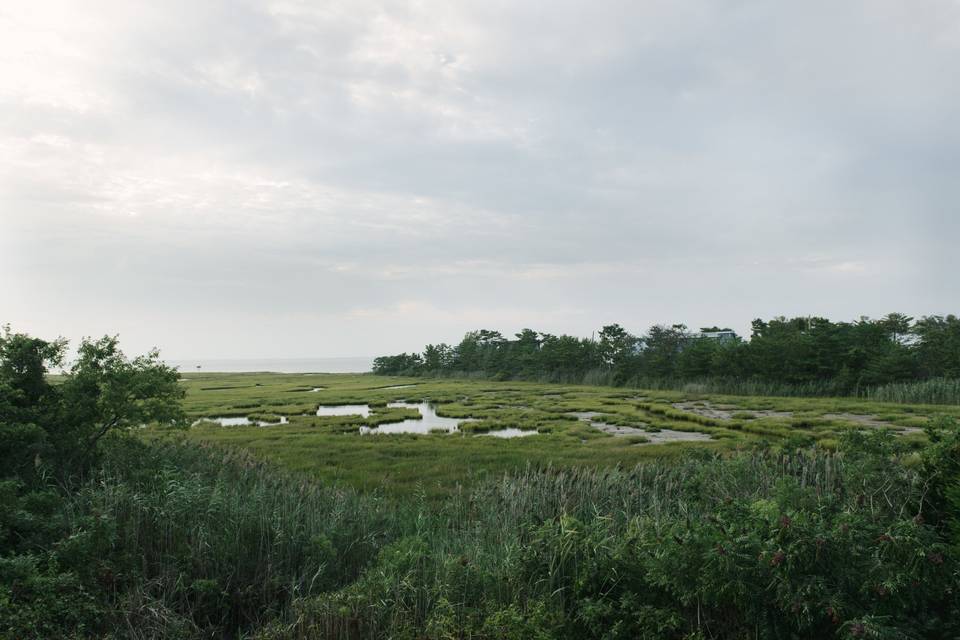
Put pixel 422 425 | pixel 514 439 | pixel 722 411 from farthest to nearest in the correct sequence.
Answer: pixel 722 411, pixel 422 425, pixel 514 439

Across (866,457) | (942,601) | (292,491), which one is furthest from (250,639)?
(866,457)

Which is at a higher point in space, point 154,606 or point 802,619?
point 802,619

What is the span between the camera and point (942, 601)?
3979 mm

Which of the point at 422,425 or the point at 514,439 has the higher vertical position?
the point at 514,439

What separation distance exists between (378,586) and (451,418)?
2349 centimetres

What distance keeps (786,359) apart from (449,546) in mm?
39058

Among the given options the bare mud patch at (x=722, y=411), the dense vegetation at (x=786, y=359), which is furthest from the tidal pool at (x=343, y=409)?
the dense vegetation at (x=786, y=359)

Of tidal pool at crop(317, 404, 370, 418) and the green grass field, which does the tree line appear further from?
tidal pool at crop(317, 404, 370, 418)

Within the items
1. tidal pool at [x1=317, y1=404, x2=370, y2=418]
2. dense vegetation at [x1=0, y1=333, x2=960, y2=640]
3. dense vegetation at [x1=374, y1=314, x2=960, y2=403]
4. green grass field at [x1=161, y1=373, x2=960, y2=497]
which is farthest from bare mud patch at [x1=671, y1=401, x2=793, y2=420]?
tidal pool at [x1=317, y1=404, x2=370, y2=418]

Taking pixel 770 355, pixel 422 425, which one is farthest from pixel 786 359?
pixel 422 425

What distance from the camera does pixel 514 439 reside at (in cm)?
1878

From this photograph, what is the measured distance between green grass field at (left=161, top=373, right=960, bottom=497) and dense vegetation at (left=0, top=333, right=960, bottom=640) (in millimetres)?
2360

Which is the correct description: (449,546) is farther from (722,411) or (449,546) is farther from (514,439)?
(722,411)

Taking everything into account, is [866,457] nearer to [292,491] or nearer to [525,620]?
[525,620]
